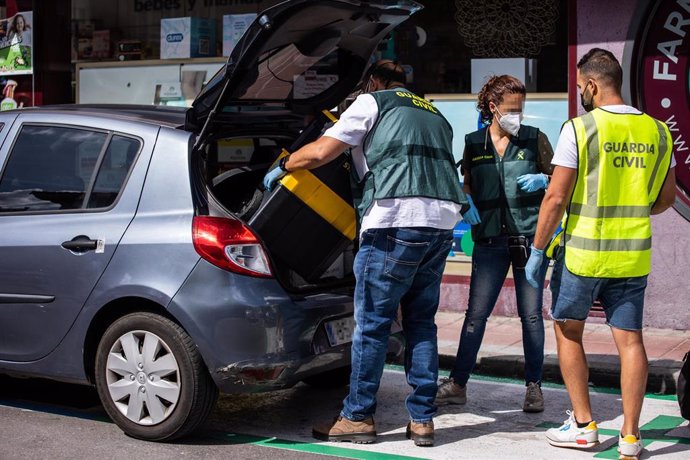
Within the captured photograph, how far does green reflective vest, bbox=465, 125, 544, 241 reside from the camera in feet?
20.7

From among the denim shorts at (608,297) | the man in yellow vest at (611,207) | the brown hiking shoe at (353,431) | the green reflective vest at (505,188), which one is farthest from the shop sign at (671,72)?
the brown hiking shoe at (353,431)

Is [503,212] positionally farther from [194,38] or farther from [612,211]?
[194,38]

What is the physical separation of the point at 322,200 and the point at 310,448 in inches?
48.4

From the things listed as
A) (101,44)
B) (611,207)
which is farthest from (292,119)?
(101,44)

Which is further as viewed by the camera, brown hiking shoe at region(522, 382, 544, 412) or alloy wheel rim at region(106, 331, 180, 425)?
brown hiking shoe at region(522, 382, 544, 412)

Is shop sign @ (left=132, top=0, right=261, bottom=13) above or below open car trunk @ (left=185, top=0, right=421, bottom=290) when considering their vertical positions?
above

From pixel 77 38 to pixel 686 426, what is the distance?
8.10 meters

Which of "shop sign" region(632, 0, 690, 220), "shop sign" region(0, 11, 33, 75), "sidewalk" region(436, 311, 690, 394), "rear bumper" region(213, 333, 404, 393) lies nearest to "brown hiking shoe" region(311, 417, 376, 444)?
"rear bumper" region(213, 333, 404, 393)

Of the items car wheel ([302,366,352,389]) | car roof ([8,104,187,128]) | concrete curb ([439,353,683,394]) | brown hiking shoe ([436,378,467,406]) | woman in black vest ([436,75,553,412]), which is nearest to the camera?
car roof ([8,104,187,128])

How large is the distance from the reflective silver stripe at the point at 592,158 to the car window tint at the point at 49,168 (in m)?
2.45

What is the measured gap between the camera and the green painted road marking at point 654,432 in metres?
5.59

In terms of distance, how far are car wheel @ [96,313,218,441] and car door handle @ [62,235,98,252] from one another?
1.32 feet

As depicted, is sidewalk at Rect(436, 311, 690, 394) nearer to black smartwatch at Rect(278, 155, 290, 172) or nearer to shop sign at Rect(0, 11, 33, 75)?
black smartwatch at Rect(278, 155, 290, 172)

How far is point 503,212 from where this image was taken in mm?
6324
